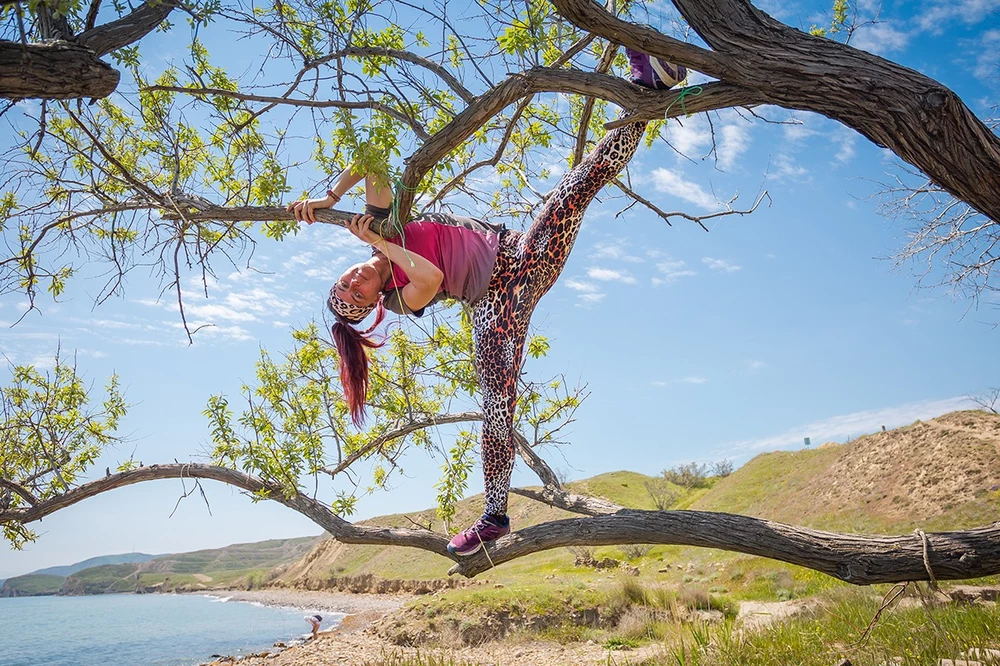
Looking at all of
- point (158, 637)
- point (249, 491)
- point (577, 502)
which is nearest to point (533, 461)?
point (577, 502)

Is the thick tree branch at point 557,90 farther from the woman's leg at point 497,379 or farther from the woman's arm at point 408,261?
the woman's leg at point 497,379

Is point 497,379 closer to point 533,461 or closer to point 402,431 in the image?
point 533,461

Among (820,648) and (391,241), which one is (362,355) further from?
(820,648)

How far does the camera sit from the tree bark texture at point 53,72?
2332mm

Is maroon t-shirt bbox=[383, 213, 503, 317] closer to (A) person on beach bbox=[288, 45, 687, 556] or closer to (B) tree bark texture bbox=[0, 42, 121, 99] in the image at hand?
(A) person on beach bbox=[288, 45, 687, 556]

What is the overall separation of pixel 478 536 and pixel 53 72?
310 cm

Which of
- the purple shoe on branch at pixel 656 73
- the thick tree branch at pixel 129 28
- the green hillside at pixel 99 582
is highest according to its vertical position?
the thick tree branch at pixel 129 28

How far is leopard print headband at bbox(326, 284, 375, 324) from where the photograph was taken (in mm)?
3920

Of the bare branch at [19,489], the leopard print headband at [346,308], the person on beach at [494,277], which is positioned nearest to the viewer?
the person on beach at [494,277]

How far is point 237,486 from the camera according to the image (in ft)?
17.2

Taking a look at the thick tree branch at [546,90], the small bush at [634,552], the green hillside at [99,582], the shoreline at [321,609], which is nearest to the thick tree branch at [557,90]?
the thick tree branch at [546,90]

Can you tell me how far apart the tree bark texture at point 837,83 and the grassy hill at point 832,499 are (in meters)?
11.8

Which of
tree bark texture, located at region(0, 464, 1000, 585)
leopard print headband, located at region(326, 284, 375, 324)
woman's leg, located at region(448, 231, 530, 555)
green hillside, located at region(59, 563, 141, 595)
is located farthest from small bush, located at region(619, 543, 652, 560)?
green hillside, located at region(59, 563, 141, 595)

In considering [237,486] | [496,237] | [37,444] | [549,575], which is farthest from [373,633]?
[496,237]
